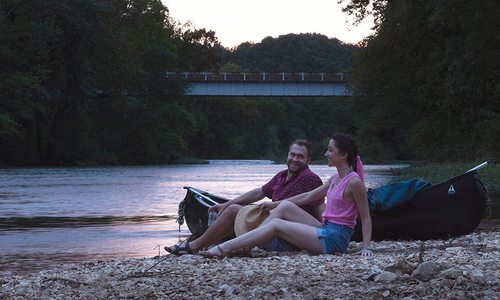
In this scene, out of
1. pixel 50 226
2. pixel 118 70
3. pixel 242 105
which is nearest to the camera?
pixel 50 226

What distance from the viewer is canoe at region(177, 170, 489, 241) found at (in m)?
12.0

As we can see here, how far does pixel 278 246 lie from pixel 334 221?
86 cm

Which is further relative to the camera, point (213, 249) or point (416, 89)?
point (416, 89)

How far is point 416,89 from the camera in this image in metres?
39.9

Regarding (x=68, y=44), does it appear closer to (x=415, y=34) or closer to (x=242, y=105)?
(x=415, y=34)

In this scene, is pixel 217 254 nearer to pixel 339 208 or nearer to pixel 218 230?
pixel 218 230

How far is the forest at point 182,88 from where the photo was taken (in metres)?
31.5

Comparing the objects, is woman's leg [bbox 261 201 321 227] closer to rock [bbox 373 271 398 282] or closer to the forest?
rock [bbox 373 271 398 282]

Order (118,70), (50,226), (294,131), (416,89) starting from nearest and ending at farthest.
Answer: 1. (50,226)
2. (416,89)
3. (118,70)
4. (294,131)

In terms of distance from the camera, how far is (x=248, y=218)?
10430mm

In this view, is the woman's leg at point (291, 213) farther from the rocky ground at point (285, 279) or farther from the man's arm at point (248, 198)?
the man's arm at point (248, 198)

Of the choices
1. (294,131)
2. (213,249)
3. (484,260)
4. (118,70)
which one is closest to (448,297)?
(484,260)

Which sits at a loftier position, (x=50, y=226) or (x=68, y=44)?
(x=68, y=44)

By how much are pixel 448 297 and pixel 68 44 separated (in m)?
60.7
